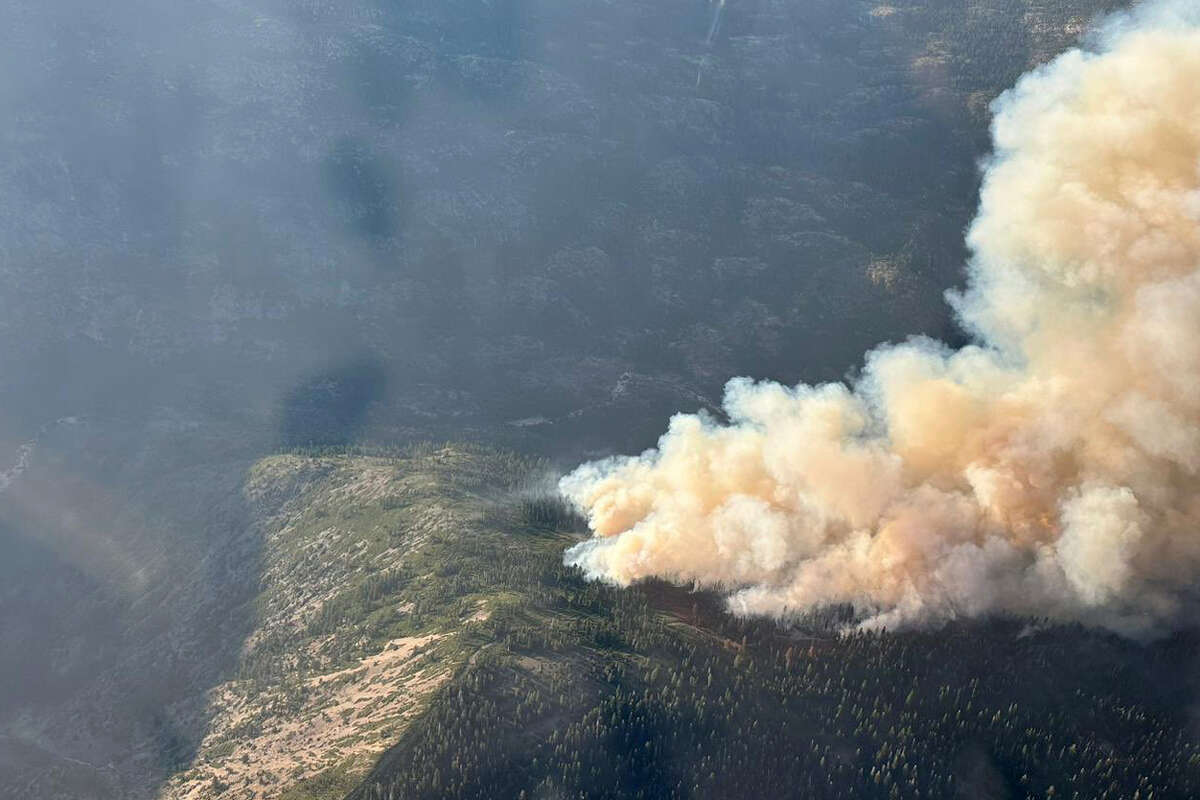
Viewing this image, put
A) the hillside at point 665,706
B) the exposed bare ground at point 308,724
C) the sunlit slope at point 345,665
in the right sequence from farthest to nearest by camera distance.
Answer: the sunlit slope at point 345,665 → the exposed bare ground at point 308,724 → the hillside at point 665,706

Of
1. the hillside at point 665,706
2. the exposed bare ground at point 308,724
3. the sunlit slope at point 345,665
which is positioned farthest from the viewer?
the sunlit slope at point 345,665

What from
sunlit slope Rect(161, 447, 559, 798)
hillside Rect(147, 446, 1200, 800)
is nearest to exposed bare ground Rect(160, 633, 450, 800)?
sunlit slope Rect(161, 447, 559, 798)

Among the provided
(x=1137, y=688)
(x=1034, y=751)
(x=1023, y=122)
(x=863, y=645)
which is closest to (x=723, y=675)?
(x=863, y=645)

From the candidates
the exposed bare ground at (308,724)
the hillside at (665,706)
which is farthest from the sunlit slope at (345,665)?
the hillside at (665,706)

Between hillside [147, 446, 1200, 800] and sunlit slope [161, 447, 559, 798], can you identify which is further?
sunlit slope [161, 447, 559, 798]

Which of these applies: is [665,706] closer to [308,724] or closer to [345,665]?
[308,724]

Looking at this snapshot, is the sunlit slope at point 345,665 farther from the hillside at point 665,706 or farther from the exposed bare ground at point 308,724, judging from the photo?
the hillside at point 665,706

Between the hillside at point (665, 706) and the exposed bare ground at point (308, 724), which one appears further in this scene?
the exposed bare ground at point (308, 724)

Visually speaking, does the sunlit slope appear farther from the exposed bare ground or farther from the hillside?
the hillside

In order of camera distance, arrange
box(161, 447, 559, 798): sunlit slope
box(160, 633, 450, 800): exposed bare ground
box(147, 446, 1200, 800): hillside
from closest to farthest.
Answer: box(147, 446, 1200, 800): hillside < box(160, 633, 450, 800): exposed bare ground < box(161, 447, 559, 798): sunlit slope
